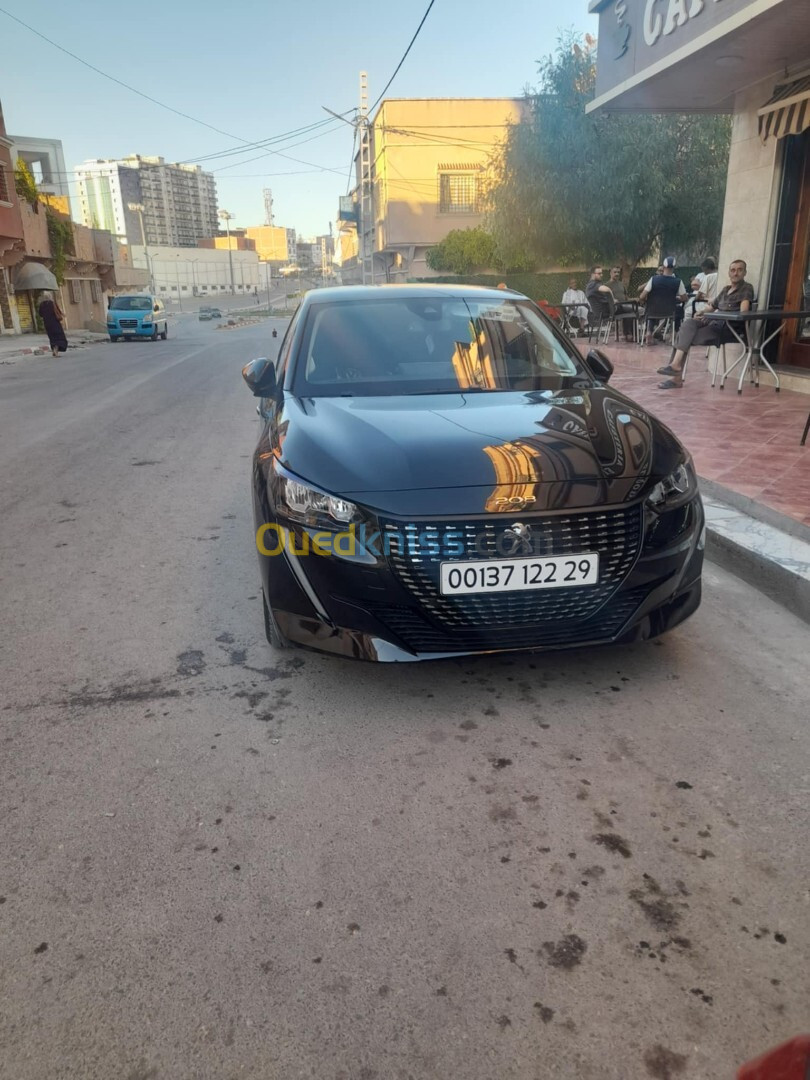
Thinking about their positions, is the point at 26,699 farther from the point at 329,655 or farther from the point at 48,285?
the point at 48,285

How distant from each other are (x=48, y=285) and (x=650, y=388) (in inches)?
1231

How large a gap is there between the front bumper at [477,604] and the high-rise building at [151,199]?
113 m

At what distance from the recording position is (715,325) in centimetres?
938

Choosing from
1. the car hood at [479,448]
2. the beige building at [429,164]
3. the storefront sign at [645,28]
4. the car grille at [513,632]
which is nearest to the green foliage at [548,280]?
the beige building at [429,164]

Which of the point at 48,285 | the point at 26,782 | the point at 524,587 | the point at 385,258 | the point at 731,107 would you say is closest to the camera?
the point at 26,782

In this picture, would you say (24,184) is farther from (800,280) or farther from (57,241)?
(800,280)

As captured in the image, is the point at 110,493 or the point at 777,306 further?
the point at 777,306

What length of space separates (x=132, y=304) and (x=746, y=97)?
26659 mm

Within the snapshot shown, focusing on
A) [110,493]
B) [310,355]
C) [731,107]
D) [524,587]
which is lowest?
[110,493]

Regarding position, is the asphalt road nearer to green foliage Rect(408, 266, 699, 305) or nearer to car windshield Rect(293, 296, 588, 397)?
car windshield Rect(293, 296, 588, 397)

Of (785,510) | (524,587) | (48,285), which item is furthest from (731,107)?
(48,285)

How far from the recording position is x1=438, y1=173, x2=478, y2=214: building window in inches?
1753

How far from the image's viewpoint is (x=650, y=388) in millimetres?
9898

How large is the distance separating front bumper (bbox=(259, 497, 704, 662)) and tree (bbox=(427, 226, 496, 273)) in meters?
36.4
